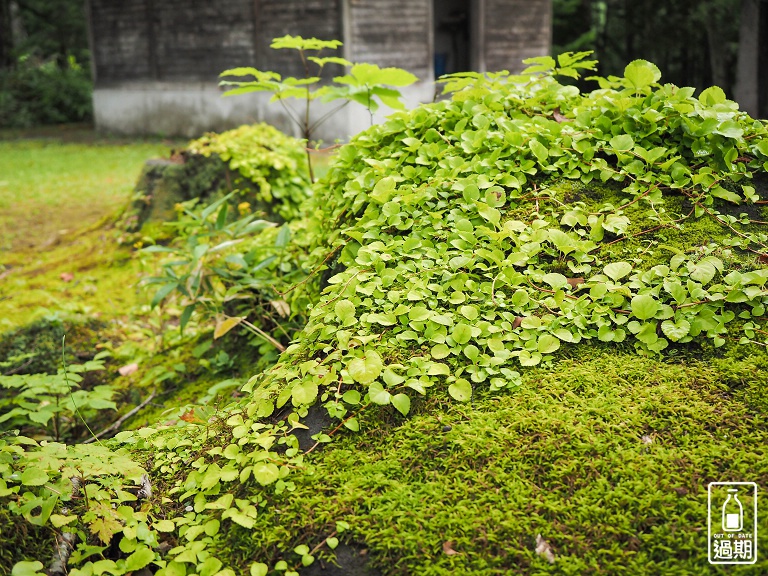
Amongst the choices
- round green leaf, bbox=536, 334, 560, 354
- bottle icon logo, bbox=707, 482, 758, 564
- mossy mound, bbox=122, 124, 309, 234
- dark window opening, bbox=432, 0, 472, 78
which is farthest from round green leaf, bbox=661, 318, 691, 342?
dark window opening, bbox=432, 0, 472, 78

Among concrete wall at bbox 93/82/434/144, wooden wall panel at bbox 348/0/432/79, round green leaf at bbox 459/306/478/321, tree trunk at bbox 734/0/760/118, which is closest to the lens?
round green leaf at bbox 459/306/478/321

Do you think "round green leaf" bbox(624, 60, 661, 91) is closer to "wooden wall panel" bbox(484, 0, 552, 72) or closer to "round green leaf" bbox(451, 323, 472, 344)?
"round green leaf" bbox(451, 323, 472, 344)

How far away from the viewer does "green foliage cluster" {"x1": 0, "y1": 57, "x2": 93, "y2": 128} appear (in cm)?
1870

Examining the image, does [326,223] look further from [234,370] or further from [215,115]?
[215,115]

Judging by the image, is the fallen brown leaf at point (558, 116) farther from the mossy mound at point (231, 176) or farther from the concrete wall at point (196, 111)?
the concrete wall at point (196, 111)

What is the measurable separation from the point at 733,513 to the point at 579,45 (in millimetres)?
16325

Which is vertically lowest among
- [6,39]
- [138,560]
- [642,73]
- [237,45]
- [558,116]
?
[138,560]

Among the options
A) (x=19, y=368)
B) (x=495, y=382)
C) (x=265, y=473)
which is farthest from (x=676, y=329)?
(x=19, y=368)

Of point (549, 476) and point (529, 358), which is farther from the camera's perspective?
point (529, 358)

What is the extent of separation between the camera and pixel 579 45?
16.0 metres

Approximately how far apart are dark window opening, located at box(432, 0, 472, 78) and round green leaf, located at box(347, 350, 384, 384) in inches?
672

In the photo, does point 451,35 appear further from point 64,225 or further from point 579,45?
point 64,225

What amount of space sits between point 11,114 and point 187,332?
1818cm

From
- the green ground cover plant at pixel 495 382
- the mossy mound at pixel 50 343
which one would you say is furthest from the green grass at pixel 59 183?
the green ground cover plant at pixel 495 382
